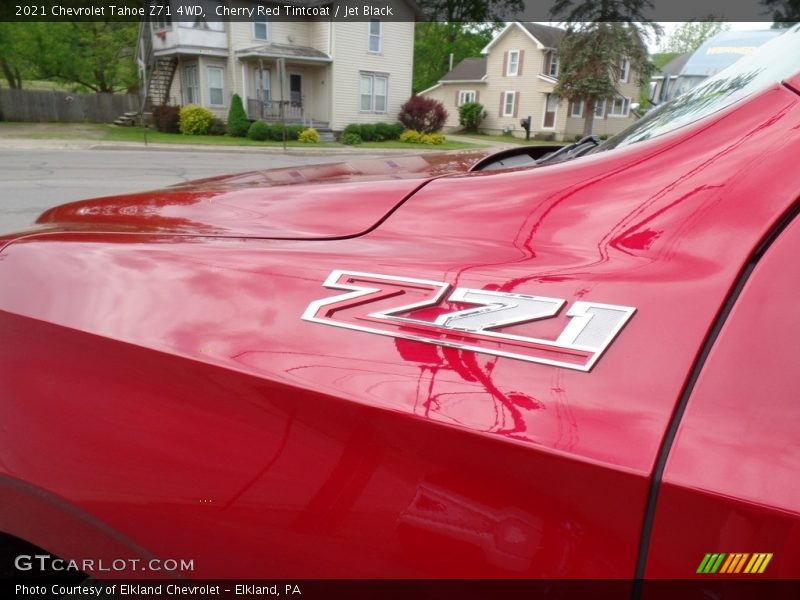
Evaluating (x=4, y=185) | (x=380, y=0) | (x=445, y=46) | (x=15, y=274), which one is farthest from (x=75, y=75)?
(x=15, y=274)

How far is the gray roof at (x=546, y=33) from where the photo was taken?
37.2 m

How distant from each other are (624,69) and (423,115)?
13.4 meters

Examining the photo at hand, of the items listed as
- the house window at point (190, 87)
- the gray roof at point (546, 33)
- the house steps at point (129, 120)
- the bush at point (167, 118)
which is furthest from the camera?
the gray roof at point (546, 33)

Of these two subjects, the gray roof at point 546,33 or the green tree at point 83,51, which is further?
the gray roof at point 546,33

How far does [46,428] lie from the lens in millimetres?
1281

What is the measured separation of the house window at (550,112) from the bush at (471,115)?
405 centimetres

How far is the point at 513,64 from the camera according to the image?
38.8 metres

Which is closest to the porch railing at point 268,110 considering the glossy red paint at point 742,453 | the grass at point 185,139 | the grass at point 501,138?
the grass at point 185,139

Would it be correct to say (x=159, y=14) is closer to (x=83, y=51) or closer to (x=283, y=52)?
(x=283, y=52)

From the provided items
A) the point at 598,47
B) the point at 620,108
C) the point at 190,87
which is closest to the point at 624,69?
the point at 598,47

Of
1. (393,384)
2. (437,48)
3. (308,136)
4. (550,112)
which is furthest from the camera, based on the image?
(437,48)

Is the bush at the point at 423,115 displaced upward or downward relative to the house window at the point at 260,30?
downward

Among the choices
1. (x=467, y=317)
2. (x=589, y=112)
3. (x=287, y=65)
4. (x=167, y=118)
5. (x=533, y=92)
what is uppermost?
(x=287, y=65)

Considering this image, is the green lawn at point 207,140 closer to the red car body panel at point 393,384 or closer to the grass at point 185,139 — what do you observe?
the grass at point 185,139
